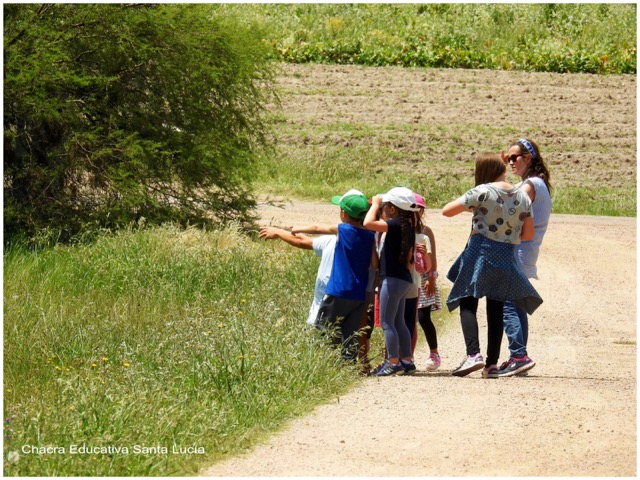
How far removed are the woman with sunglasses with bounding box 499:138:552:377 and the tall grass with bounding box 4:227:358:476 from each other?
1.35 metres

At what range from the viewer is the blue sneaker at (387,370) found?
28.2 feet

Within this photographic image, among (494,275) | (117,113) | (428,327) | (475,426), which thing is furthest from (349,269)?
(117,113)

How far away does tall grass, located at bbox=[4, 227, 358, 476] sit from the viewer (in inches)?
249

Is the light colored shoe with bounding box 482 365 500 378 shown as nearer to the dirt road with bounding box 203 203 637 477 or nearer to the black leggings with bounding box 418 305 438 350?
the dirt road with bounding box 203 203 637 477

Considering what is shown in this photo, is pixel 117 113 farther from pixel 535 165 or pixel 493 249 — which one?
pixel 493 249

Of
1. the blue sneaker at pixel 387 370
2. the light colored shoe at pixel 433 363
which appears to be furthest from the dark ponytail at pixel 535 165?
the blue sneaker at pixel 387 370

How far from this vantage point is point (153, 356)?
852cm

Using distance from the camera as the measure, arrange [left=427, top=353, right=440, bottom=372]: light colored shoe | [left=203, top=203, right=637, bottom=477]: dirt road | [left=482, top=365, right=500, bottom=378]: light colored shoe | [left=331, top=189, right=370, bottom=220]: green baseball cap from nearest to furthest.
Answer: [left=203, top=203, right=637, bottom=477]: dirt road, [left=331, top=189, right=370, bottom=220]: green baseball cap, [left=482, top=365, right=500, bottom=378]: light colored shoe, [left=427, top=353, right=440, bottom=372]: light colored shoe

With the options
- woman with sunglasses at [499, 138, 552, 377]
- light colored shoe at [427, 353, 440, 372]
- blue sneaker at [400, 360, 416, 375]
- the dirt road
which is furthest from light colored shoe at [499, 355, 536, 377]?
light colored shoe at [427, 353, 440, 372]

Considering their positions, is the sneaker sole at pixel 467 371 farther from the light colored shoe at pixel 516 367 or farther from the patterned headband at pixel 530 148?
the patterned headband at pixel 530 148

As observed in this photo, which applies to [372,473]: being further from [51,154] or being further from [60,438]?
[51,154]

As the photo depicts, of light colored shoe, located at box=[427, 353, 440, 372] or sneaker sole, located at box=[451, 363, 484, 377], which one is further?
light colored shoe, located at box=[427, 353, 440, 372]

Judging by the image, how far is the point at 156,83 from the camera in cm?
1792

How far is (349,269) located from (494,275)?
110 cm
